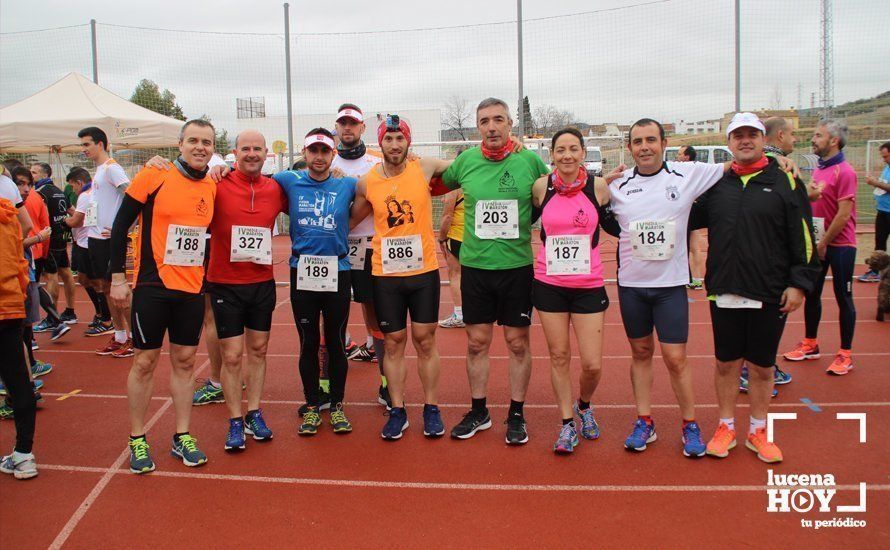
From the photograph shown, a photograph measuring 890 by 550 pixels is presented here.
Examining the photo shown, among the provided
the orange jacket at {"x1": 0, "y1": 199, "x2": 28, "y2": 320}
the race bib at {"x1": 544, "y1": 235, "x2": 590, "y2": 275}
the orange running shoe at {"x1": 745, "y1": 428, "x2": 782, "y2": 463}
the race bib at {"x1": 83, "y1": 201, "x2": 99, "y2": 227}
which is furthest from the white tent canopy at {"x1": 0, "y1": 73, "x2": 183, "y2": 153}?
the orange running shoe at {"x1": 745, "y1": 428, "x2": 782, "y2": 463}

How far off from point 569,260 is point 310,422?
6.99 feet

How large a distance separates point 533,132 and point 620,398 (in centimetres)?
771

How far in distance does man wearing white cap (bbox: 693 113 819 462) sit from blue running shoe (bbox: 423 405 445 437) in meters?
1.74

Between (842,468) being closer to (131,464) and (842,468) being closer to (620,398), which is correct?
(620,398)

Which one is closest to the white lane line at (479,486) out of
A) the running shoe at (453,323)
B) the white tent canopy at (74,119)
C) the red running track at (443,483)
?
the red running track at (443,483)

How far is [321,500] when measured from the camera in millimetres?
3510

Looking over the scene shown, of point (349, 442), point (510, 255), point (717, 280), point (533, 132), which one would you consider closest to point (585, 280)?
point (510, 255)

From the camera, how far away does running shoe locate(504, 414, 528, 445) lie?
4180mm

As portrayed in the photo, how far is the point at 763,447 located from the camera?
3850mm

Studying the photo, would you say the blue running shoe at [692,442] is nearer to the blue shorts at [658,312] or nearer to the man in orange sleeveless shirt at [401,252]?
the blue shorts at [658,312]

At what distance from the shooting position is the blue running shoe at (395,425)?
4.32 meters

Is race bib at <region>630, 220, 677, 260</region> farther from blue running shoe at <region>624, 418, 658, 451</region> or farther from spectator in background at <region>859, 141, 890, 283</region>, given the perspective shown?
spectator in background at <region>859, 141, 890, 283</region>

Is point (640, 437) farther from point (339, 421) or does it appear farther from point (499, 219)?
point (339, 421)

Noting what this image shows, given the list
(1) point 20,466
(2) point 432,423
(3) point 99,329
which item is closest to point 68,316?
(3) point 99,329
